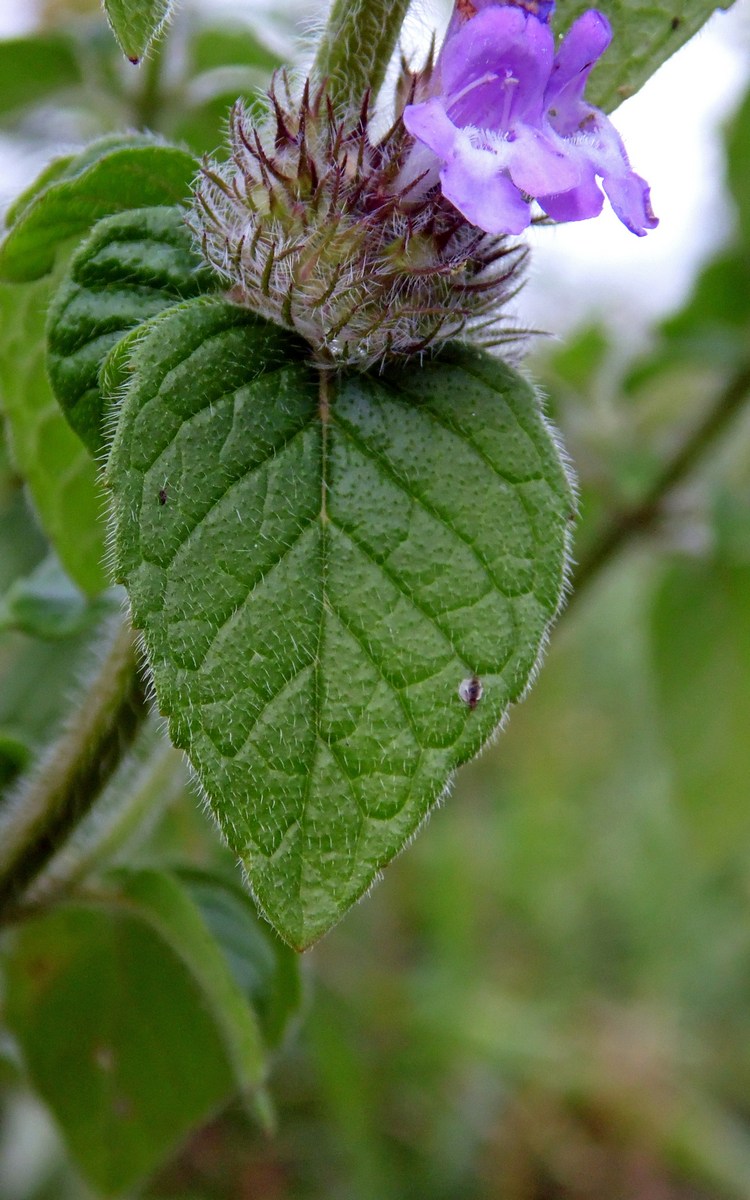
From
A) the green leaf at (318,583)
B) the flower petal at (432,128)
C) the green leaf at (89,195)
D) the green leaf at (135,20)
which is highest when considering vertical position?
the green leaf at (135,20)

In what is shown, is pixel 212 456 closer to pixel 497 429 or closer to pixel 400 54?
pixel 497 429

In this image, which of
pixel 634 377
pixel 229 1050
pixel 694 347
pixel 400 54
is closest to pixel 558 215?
pixel 400 54

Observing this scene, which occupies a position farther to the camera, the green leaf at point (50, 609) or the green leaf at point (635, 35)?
the green leaf at point (50, 609)

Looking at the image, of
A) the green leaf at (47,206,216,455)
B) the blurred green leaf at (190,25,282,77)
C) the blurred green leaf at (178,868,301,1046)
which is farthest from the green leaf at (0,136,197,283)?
the blurred green leaf at (190,25,282,77)

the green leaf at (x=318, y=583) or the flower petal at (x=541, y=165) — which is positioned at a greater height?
the flower petal at (x=541, y=165)

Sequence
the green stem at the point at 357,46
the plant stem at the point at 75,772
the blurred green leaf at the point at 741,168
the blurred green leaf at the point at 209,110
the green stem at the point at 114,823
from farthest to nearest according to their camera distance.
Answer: the blurred green leaf at the point at 741,168 → the blurred green leaf at the point at 209,110 → the green stem at the point at 114,823 → the plant stem at the point at 75,772 → the green stem at the point at 357,46

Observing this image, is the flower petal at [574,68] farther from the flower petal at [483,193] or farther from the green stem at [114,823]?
the green stem at [114,823]

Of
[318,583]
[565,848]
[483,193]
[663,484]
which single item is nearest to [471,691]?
[318,583]

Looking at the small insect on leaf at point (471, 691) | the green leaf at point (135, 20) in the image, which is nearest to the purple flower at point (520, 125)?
the green leaf at point (135, 20)

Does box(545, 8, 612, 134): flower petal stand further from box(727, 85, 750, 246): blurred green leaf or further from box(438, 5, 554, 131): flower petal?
box(727, 85, 750, 246): blurred green leaf
